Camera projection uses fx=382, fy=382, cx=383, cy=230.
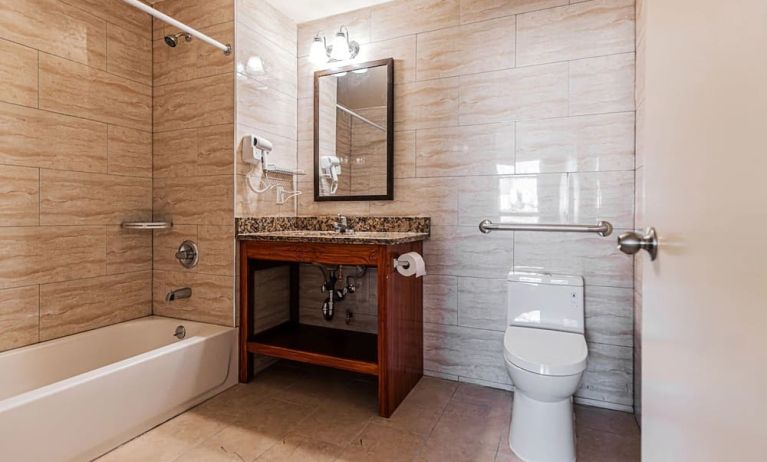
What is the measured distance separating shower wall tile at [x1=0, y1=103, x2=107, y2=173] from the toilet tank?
2466 mm

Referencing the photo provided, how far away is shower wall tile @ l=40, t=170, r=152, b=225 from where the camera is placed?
78.6 inches

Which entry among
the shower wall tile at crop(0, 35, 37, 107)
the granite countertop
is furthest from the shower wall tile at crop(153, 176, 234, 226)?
the shower wall tile at crop(0, 35, 37, 107)

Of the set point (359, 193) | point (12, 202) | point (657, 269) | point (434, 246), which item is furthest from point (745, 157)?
point (12, 202)

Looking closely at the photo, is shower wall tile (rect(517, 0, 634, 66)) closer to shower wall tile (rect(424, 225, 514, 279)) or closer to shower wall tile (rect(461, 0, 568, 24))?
shower wall tile (rect(461, 0, 568, 24))

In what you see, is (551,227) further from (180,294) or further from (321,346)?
(180,294)

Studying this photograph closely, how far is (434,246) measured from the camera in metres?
2.37

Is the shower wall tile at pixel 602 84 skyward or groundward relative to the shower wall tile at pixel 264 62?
groundward

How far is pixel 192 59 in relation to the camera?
237 cm

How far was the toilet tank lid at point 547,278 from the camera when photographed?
2.00m

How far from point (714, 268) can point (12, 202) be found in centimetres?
260

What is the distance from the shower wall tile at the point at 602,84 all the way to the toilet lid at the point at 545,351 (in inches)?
46.5

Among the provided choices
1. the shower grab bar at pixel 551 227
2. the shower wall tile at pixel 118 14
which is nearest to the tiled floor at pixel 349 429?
the shower grab bar at pixel 551 227

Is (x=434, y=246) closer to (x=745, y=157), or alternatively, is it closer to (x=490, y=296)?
(x=490, y=296)

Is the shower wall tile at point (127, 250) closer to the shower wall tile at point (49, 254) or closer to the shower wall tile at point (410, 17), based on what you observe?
the shower wall tile at point (49, 254)
